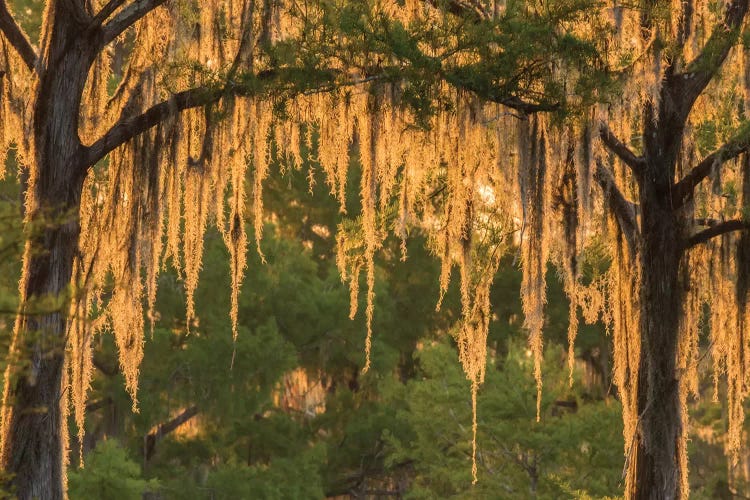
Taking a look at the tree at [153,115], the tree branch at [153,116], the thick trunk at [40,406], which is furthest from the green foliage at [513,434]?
the thick trunk at [40,406]

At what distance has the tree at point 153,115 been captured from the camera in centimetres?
821

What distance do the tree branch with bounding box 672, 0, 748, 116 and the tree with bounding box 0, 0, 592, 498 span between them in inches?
54.2

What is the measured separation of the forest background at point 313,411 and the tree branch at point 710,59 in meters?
10.8

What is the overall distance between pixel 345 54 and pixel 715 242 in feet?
11.4

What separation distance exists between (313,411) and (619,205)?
19.9 metres

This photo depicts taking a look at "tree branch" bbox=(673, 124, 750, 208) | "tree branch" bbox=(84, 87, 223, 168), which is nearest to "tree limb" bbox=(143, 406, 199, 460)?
"tree branch" bbox=(673, 124, 750, 208)

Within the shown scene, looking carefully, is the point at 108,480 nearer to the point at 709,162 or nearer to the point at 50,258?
the point at 50,258

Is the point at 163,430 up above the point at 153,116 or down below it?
below

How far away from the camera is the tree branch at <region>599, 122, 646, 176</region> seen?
9930mm

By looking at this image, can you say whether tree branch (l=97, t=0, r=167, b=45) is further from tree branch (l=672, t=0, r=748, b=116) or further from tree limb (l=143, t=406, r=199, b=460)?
tree limb (l=143, t=406, r=199, b=460)

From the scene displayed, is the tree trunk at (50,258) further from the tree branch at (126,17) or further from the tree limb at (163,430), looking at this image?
the tree limb at (163,430)

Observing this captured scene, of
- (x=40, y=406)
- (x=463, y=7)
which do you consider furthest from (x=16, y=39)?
(x=463, y=7)

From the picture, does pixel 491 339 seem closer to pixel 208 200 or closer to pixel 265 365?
pixel 265 365

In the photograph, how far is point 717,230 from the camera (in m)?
9.78
